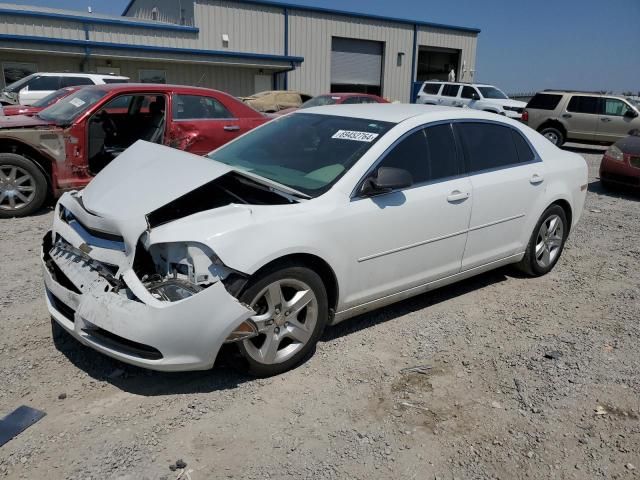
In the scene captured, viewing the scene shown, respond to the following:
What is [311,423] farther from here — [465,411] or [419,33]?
[419,33]

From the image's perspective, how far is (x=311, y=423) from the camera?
9.34 feet

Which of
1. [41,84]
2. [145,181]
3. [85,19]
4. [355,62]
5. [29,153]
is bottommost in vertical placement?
[29,153]

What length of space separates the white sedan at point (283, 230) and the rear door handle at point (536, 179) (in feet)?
0.06

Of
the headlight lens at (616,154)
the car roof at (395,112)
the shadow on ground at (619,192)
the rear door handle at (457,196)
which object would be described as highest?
the car roof at (395,112)

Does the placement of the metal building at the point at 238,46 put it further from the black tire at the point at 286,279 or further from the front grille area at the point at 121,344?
the black tire at the point at 286,279

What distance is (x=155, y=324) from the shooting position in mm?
2723

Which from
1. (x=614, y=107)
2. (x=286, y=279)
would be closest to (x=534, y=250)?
(x=286, y=279)

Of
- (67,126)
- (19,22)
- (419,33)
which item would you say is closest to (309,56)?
(419,33)

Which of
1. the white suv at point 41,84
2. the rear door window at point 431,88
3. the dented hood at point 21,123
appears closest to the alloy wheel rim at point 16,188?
the dented hood at point 21,123

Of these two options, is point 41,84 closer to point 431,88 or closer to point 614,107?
point 431,88

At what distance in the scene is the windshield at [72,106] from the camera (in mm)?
6684

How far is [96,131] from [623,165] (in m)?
8.55

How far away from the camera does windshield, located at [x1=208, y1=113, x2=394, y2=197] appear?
3566 mm

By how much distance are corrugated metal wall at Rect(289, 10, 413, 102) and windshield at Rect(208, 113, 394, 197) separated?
78.7ft
